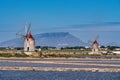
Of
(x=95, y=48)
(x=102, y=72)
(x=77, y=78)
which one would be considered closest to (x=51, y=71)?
(x=102, y=72)

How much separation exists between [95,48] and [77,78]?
94758mm

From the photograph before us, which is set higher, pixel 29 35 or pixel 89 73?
pixel 29 35

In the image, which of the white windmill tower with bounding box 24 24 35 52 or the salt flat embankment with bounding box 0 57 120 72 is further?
the white windmill tower with bounding box 24 24 35 52

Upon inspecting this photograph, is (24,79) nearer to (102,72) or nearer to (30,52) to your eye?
(102,72)

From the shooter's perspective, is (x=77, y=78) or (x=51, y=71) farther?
(x=51, y=71)

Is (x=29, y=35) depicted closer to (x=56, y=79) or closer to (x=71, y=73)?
(x=71, y=73)

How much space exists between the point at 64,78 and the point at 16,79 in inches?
136

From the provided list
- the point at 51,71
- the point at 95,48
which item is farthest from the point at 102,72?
the point at 95,48

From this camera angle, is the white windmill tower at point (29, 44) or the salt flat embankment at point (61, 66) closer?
the salt flat embankment at point (61, 66)

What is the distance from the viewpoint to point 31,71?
41719 millimetres

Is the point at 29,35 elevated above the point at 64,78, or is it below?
above

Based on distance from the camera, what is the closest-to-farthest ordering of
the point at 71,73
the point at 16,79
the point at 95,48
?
the point at 16,79 → the point at 71,73 → the point at 95,48

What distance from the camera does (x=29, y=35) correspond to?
342ft

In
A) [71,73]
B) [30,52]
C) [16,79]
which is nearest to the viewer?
[16,79]
